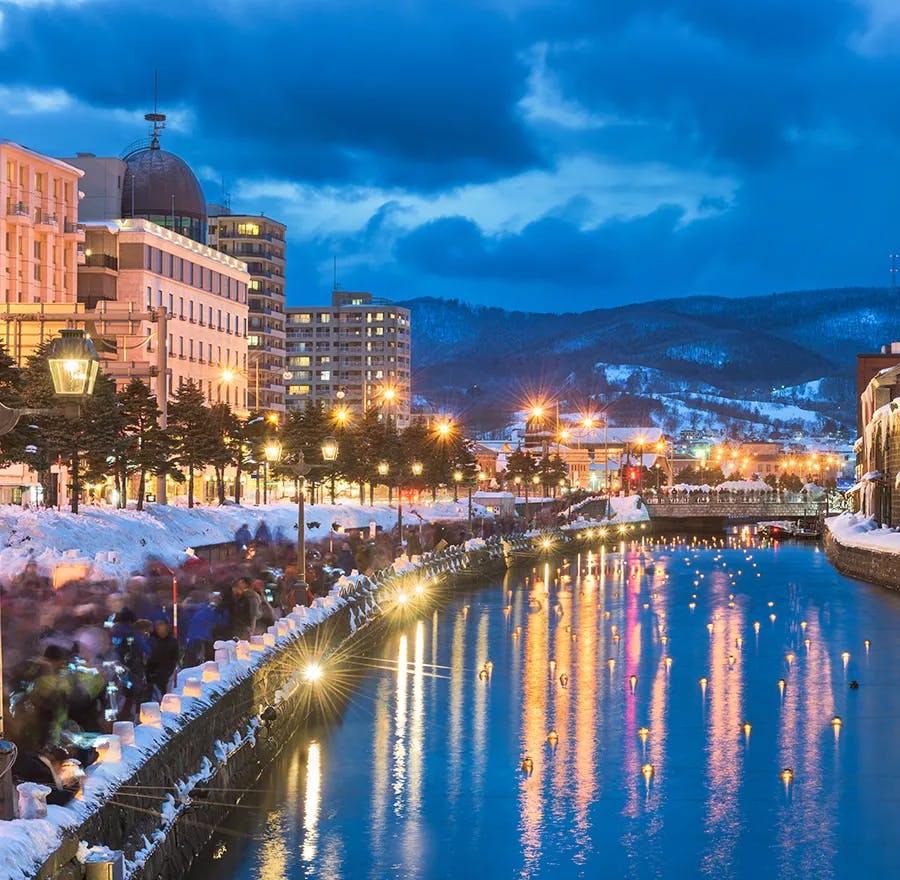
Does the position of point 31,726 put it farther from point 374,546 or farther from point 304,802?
point 374,546

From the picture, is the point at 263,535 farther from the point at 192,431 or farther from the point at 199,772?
the point at 199,772

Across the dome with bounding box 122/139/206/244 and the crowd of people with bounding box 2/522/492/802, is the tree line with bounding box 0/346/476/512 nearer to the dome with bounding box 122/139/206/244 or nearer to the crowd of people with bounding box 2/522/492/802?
the crowd of people with bounding box 2/522/492/802

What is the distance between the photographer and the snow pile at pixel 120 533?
4425 centimetres

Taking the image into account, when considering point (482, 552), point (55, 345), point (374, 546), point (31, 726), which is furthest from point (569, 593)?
point (55, 345)

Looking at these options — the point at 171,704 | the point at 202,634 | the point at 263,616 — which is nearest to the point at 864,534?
the point at 263,616

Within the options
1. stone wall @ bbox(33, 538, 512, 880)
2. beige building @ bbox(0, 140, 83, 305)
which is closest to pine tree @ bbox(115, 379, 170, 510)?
stone wall @ bbox(33, 538, 512, 880)

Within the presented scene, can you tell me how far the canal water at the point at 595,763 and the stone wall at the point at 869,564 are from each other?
1496 cm

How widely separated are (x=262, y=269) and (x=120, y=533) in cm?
11608

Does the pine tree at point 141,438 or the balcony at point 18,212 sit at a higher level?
the balcony at point 18,212

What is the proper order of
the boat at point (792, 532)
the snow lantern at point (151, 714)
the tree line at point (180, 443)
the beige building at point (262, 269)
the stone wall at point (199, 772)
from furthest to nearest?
1. the beige building at point (262, 269)
2. the boat at point (792, 532)
3. the tree line at point (180, 443)
4. the snow lantern at point (151, 714)
5. the stone wall at point (199, 772)

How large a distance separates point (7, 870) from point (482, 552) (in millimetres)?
69722

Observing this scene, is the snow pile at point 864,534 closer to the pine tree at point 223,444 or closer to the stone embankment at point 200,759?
the pine tree at point 223,444

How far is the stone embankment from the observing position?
1692 cm

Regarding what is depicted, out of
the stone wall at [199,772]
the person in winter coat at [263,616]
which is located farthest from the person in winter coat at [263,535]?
the person in winter coat at [263,616]
